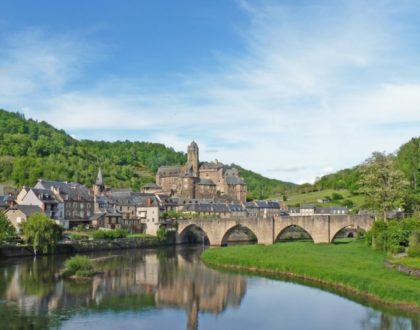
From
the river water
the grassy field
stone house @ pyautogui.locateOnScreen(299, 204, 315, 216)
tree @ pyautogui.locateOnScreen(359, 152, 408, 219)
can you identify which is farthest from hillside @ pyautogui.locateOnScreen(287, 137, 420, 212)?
the river water

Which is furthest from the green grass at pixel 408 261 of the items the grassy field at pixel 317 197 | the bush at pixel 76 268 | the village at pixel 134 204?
the grassy field at pixel 317 197

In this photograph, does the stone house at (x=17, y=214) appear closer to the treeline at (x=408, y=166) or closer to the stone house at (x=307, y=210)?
the treeline at (x=408, y=166)

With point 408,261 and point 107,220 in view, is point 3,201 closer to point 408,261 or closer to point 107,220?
point 107,220

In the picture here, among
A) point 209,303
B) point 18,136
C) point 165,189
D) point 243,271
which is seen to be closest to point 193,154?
point 165,189

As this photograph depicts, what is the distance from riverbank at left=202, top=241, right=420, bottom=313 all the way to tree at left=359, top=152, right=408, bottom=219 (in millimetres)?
9109

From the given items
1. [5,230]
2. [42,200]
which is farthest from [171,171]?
[5,230]

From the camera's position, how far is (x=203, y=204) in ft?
360

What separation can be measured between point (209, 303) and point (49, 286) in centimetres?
1348

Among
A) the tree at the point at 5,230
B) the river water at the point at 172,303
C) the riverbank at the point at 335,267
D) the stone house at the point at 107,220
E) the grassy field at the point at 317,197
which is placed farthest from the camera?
the grassy field at the point at 317,197

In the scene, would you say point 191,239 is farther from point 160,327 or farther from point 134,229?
point 160,327

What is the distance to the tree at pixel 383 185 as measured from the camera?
64.0 metres

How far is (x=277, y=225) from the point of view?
72.2 metres

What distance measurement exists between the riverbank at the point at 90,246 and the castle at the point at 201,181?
177 ft

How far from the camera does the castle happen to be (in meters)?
138
